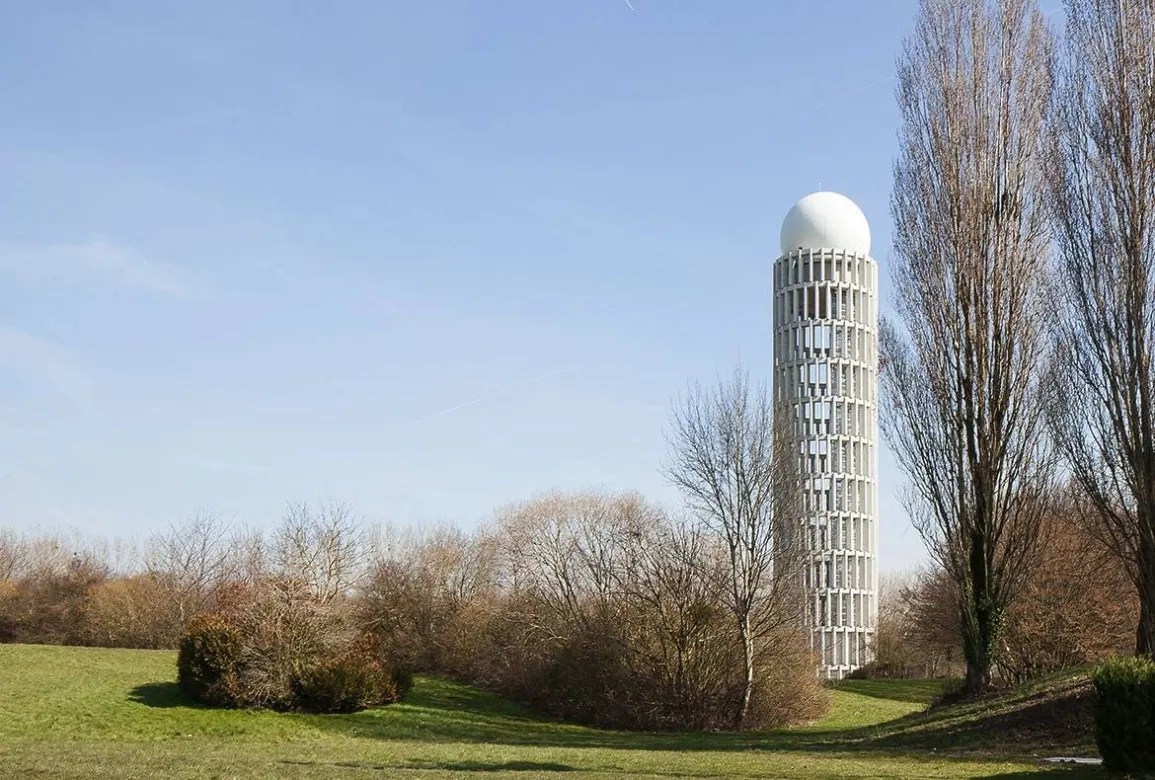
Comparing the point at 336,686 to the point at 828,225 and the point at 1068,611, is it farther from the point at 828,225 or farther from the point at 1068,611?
the point at 828,225

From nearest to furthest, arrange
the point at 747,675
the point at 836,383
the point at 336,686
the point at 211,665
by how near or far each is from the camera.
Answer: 1. the point at 211,665
2. the point at 336,686
3. the point at 747,675
4. the point at 836,383

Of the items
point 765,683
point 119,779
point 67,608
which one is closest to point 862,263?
point 765,683

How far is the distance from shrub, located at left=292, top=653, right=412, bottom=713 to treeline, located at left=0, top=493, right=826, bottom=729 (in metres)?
0.52

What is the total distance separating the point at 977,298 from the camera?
2344cm

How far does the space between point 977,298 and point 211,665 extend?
1871cm

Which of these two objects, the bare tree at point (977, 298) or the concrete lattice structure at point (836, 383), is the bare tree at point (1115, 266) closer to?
the bare tree at point (977, 298)

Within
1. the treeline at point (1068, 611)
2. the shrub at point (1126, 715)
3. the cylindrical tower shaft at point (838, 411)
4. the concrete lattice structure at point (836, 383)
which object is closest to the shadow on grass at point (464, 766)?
the shrub at point (1126, 715)

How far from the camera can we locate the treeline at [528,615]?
28.4 m

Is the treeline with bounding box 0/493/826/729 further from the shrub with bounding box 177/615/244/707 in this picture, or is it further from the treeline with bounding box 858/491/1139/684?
the treeline with bounding box 858/491/1139/684

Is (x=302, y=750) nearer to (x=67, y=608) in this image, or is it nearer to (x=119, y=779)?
(x=119, y=779)

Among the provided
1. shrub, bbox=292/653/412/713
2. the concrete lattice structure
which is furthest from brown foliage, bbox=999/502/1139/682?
the concrete lattice structure

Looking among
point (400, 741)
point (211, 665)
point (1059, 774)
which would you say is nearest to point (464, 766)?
point (400, 741)

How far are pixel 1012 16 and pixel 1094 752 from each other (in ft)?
52.5

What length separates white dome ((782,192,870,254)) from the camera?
180ft
